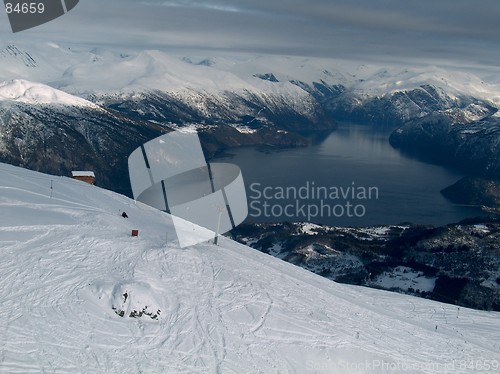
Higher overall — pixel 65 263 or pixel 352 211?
pixel 65 263

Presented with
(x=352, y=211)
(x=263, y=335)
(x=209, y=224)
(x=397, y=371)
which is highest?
(x=263, y=335)

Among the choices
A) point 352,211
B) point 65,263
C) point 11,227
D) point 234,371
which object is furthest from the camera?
point 352,211

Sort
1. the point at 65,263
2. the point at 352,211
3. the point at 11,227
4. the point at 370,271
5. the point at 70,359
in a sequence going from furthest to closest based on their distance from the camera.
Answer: the point at 352,211 < the point at 370,271 < the point at 11,227 < the point at 65,263 < the point at 70,359

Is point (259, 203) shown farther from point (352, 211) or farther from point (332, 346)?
point (332, 346)

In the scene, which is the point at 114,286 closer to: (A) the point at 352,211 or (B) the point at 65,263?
(B) the point at 65,263

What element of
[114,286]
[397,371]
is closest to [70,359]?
[114,286]

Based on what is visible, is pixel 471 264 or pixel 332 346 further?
pixel 471 264
